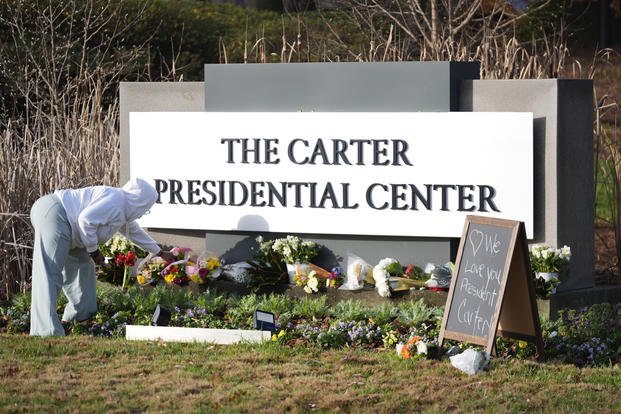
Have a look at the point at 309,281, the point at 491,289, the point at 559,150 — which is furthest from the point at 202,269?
the point at 559,150

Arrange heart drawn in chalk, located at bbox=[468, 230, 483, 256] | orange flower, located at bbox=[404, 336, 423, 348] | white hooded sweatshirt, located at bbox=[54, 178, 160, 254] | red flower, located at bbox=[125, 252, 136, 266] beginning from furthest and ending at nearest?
red flower, located at bbox=[125, 252, 136, 266]
white hooded sweatshirt, located at bbox=[54, 178, 160, 254]
heart drawn in chalk, located at bbox=[468, 230, 483, 256]
orange flower, located at bbox=[404, 336, 423, 348]

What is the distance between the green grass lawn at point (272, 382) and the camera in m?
6.81

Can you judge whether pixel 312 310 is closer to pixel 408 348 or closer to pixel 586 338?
pixel 408 348

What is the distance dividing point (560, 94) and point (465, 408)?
3540 mm

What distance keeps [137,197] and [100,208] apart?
368 mm

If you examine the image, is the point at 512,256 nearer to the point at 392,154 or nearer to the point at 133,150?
the point at 392,154

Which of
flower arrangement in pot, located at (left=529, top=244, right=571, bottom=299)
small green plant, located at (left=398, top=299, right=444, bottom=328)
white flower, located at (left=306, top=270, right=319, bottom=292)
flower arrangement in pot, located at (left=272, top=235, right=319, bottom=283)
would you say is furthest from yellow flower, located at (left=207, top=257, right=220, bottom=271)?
flower arrangement in pot, located at (left=529, top=244, right=571, bottom=299)

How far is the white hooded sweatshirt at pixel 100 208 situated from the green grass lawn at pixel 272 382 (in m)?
0.93

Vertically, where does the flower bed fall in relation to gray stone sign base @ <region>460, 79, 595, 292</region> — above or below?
below

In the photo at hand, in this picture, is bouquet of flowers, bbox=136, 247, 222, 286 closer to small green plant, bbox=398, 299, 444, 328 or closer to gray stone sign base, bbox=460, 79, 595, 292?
small green plant, bbox=398, 299, 444, 328

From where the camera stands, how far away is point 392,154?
990 cm

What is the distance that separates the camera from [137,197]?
9133mm

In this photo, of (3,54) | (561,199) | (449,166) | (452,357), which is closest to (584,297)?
(561,199)

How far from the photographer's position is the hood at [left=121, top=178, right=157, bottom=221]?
913 centimetres
